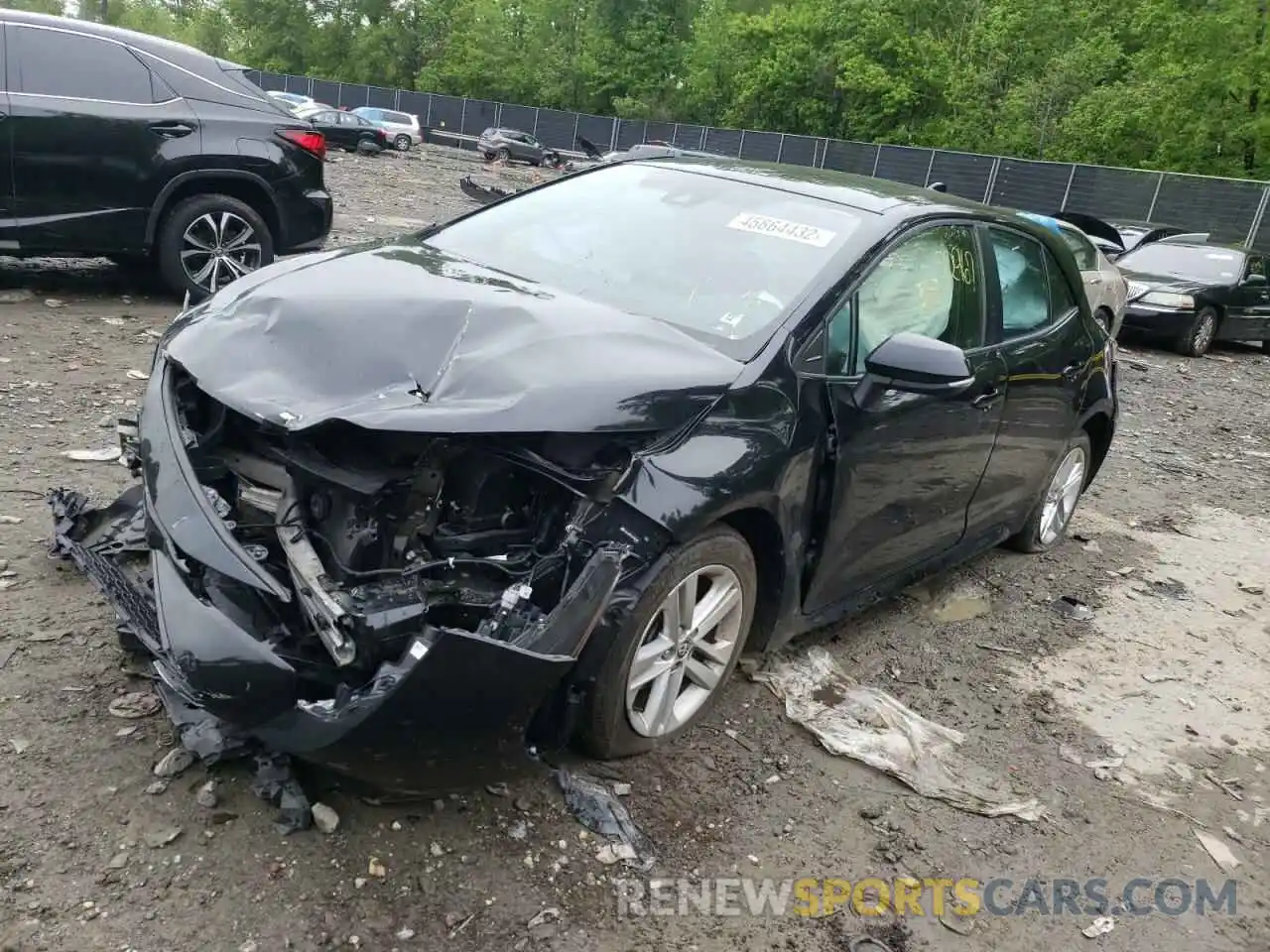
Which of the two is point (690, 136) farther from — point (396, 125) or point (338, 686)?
point (338, 686)

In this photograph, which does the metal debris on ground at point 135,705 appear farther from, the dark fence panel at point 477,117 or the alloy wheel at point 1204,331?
the dark fence panel at point 477,117

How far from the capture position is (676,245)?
3604mm

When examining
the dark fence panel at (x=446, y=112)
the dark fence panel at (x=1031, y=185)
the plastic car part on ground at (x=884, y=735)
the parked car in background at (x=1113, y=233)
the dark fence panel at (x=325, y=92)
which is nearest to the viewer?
the plastic car part on ground at (x=884, y=735)

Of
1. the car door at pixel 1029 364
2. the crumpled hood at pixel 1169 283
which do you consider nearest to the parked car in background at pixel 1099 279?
the crumpled hood at pixel 1169 283

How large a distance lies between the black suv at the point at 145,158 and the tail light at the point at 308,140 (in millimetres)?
13

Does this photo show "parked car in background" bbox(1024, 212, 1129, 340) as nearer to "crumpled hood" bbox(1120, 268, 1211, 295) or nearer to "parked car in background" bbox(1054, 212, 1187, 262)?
"parked car in background" bbox(1054, 212, 1187, 262)

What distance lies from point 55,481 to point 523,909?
9.90ft

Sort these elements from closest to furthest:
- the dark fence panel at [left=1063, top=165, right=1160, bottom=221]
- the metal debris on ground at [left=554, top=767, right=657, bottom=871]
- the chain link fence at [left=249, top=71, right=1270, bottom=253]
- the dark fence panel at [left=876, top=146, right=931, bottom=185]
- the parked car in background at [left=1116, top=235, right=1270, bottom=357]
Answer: the metal debris on ground at [left=554, top=767, right=657, bottom=871] → the parked car in background at [left=1116, top=235, right=1270, bottom=357] → the chain link fence at [left=249, top=71, right=1270, bottom=253] → the dark fence panel at [left=1063, top=165, right=1160, bottom=221] → the dark fence panel at [left=876, top=146, right=931, bottom=185]

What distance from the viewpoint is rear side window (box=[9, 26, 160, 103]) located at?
639cm

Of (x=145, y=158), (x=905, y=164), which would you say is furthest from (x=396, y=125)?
(x=145, y=158)

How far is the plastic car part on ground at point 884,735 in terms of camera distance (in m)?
Answer: 3.27

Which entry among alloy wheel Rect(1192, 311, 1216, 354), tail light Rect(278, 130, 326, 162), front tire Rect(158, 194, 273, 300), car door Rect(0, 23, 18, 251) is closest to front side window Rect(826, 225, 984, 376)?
front tire Rect(158, 194, 273, 300)

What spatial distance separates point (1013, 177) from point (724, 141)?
46.0 ft

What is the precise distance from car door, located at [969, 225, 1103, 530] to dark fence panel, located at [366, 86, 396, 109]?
186 ft
